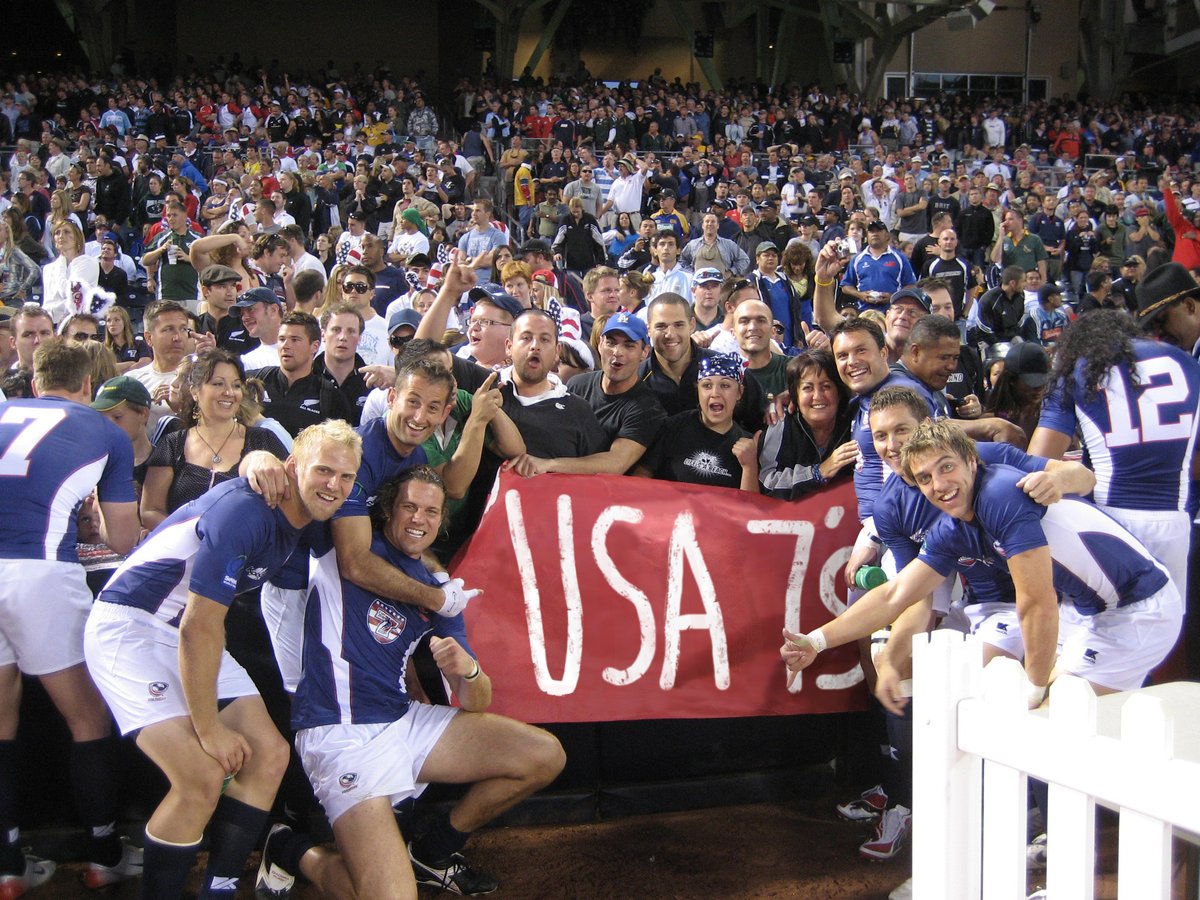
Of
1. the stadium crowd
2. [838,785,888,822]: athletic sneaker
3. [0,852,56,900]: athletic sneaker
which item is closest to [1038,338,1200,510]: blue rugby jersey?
the stadium crowd

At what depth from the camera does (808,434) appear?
5.04 metres

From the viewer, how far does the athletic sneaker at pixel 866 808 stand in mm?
4750

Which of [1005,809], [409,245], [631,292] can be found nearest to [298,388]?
[631,292]

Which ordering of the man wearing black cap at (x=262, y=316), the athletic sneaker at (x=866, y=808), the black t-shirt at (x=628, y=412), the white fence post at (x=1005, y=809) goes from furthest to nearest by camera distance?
the man wearing black cap at (x=262, y=316), the black t-shirt at (x=628, y=412), the athletic sneaker at (x=866, y=808), the white fence post at (x=1005, y=809)

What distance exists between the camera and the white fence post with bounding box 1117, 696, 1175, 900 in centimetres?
190

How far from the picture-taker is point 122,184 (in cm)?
1464

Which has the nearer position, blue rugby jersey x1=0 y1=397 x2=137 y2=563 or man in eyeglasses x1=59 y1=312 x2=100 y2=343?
blue rugby jersey x1=0 y1=397 x2=137 y2=563

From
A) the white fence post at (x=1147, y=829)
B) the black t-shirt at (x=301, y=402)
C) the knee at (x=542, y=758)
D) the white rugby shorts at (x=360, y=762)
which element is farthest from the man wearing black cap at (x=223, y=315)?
the white fence post at (x=1147, y=829)

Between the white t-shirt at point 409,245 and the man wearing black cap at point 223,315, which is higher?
the white t-shirt at point 409,245

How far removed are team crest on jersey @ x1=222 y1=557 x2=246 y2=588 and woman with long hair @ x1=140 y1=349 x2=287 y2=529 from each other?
1.21m

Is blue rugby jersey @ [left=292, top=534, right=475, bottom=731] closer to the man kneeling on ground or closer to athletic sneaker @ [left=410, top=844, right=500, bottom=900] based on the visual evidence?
the man kneeling on ground

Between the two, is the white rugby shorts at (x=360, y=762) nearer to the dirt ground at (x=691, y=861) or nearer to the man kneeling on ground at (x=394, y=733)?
the man kneeling on ground at (x=394, y=733)

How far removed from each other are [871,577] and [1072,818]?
2444 mm

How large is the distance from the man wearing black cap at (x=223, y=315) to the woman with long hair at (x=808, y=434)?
13.1ft
